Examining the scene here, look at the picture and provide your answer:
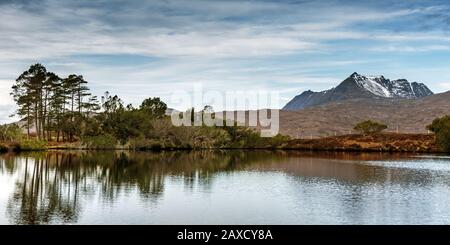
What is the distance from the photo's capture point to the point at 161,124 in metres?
80.2

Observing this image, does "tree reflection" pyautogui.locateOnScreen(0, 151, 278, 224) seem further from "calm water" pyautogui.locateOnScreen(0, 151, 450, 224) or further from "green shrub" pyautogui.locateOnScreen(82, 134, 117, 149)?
"green shrub" pyautogui.locateOnScreen(82, 134, 117, 149)

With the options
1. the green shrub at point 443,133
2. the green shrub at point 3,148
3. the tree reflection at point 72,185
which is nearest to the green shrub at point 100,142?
the green shrub at point 3,148

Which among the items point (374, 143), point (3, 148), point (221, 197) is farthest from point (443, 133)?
point (221, 197)

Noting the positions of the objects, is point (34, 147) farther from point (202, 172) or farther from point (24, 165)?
point (202, 172)

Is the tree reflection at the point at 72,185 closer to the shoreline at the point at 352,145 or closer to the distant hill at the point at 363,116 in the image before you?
the shoreline at the point at 352,145

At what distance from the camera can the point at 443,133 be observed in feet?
242

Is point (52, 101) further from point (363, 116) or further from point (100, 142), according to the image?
point (363, 116)

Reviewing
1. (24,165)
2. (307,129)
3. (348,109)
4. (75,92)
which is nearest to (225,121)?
(75,92)

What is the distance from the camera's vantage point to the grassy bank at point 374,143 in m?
81.2

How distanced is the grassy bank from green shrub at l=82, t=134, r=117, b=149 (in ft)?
86.9

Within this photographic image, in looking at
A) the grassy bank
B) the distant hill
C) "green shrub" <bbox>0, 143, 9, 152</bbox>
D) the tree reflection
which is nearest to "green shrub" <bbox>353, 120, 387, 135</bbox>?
the grassy bank

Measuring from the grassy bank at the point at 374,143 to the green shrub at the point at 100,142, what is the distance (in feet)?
86.9

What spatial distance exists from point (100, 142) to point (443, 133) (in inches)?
1754

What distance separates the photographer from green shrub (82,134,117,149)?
7856 centimetres
